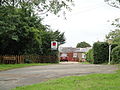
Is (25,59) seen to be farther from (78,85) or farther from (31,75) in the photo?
(78,85)

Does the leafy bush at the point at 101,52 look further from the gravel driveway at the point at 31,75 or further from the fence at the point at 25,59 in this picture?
the gravel driveway at the point at 31,75

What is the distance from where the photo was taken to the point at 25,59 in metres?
34.2

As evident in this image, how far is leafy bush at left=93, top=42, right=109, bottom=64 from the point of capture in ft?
109

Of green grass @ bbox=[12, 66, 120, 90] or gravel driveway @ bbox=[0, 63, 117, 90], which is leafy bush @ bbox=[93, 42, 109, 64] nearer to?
gravel driveway @ bbox=[0, 63, 117, 90]

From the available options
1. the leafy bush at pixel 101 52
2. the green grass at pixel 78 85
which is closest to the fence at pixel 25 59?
the leafy bush at pixel 101 52

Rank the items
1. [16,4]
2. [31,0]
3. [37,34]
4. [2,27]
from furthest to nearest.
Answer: [37,34] → [2,27] → [16,4] → [31,0]

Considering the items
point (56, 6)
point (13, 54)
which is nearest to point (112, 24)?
point (56, 6)

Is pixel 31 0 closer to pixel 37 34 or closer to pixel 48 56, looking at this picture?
pixel 37 34

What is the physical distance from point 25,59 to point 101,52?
10705 mm

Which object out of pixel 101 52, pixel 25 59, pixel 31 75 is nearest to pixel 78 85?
pixel 31 75

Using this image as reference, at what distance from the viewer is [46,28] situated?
39.8 meters

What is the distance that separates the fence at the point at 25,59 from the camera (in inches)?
1220

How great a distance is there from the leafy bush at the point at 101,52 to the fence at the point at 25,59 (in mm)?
8771

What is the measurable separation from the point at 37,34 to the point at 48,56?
7676 millimetres
